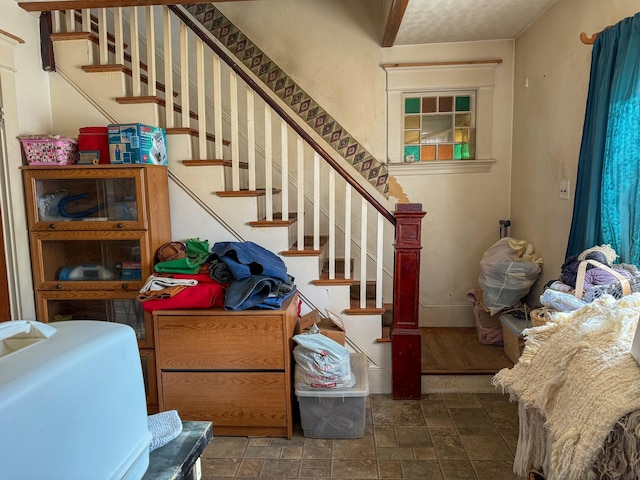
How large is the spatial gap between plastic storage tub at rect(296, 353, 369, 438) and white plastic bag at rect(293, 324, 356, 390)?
Answer: 35 millimetres

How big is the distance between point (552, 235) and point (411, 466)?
1741 mm

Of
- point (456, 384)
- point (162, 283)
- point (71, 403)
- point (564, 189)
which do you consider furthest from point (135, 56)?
point (456, 384)

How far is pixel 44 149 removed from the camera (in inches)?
93.7

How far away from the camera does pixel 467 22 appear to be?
9.94ft

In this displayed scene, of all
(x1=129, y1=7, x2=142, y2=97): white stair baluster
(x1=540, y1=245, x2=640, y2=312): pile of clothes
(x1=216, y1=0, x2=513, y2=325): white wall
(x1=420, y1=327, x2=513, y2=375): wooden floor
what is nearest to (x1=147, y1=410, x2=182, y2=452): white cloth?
(x1=540, y1=245, x2=640, y2=312): pile of clothes

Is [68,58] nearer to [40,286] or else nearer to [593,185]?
[40,286]

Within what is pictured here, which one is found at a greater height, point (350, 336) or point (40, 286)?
point (40, 286)

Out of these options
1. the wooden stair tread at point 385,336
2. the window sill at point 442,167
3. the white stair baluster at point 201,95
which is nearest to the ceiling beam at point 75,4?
the white stair baluster at point 201,95

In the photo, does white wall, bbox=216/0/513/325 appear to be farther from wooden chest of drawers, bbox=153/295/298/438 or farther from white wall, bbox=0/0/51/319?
wooden chest of drawers, bbox=153/295/298/438

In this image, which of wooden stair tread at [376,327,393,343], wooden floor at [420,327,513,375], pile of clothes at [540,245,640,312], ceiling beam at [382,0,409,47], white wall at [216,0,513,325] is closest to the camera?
pile of clothes at [540,245,640,312]

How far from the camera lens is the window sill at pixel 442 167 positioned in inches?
139

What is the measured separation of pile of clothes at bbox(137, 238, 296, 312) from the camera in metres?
2.27

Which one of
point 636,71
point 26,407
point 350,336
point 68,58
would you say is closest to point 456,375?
point 350,336

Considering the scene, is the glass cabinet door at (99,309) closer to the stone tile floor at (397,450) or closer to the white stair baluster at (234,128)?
the stone tile floor at (397,450)
